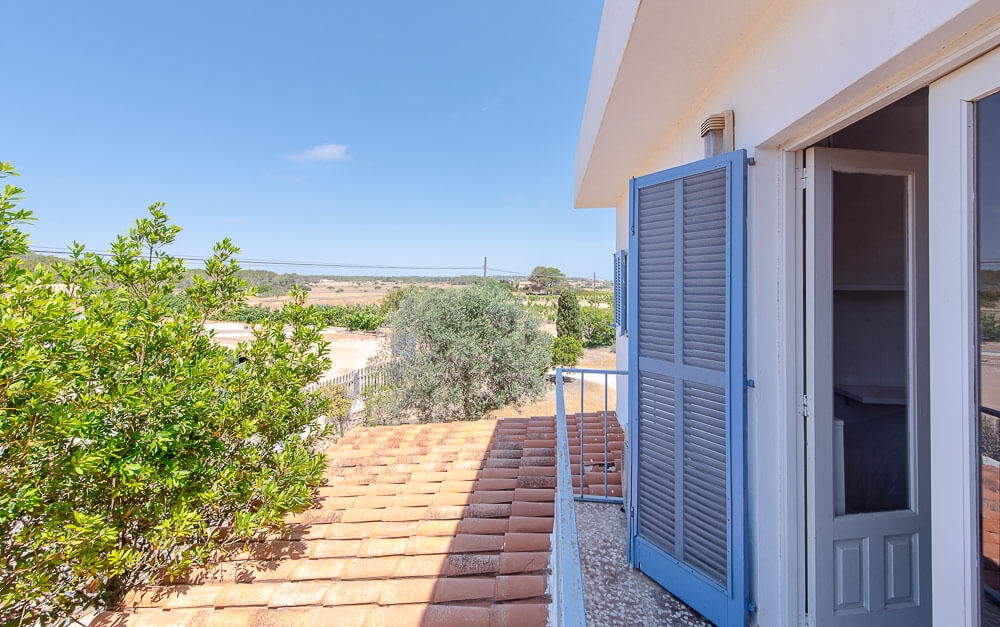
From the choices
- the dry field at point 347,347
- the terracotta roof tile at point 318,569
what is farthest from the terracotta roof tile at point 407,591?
the dry field at point 347,347

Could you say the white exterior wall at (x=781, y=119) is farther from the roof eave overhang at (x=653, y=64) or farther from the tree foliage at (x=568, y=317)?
the tree foliage at (x=568, y=317)

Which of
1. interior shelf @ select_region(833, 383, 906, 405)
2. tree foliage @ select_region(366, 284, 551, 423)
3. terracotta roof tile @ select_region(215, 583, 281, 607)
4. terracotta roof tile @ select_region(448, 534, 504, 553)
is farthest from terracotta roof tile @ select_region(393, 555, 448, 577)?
tree foliage @ select_region(366, 284, 551, 423)

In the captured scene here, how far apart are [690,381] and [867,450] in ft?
2.67

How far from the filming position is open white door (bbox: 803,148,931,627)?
1.74 metres

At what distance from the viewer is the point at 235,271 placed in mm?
2947

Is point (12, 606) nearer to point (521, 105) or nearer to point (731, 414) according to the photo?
point (731, 414)

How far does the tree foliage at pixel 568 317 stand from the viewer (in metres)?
19.3

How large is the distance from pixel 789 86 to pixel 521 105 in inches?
734

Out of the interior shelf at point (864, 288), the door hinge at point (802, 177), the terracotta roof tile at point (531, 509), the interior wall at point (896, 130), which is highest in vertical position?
the interior wall at point (896, 130)

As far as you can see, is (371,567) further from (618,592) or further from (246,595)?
(618,592)

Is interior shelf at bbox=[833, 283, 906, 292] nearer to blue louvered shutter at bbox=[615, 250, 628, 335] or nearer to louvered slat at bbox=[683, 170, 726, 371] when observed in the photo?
louvered slat at bbox=[683, 170, 726, 371]

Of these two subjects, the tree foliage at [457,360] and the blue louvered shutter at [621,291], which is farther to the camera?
the tree foliage at [457,360]

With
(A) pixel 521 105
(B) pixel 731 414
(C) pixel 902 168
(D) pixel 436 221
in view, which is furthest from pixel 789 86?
(D) pixel 436 221

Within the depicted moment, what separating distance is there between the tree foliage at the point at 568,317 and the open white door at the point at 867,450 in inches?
682
